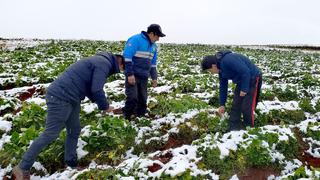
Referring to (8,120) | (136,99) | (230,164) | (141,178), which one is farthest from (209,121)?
(8,120)

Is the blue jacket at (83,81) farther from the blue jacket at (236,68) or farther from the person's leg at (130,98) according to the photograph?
the blue jacket at (236,68)

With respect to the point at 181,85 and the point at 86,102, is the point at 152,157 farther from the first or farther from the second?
the point at 181,85

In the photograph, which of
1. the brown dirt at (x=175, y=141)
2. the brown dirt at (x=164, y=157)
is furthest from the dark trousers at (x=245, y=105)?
the brown dirt at (x=164, y=157)

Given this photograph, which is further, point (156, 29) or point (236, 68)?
point (156, 29)

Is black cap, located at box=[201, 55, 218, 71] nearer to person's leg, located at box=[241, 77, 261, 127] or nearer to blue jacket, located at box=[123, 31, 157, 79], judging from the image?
person's leg, located at box=[241, 77, 261, 127]

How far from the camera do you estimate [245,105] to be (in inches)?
308

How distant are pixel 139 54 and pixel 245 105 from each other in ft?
8.13

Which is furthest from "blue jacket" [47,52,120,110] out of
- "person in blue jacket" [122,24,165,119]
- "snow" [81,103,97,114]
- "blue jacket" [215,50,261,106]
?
"snow" [81,103,97,114]

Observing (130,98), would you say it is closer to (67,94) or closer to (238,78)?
(238,78)

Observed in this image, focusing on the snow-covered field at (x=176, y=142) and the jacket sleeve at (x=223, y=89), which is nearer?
the snow-covered field at (x=176, y=142)

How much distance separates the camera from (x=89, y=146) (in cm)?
744

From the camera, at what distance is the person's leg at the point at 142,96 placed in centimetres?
888

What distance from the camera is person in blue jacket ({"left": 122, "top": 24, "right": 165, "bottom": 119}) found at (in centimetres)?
825

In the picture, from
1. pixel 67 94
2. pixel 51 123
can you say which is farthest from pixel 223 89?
pixel 51 123
